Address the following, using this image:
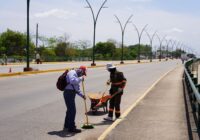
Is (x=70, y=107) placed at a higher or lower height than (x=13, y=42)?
lower

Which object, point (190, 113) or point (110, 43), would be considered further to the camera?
point (110, 43)

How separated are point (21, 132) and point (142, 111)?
462cm

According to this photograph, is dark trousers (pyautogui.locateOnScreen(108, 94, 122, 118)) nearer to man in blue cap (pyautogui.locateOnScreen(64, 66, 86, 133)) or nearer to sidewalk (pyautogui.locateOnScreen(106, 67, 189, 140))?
sidewalk (pyautogui.locateOnScreen(106, 67, 189, 140))

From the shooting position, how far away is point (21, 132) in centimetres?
1004

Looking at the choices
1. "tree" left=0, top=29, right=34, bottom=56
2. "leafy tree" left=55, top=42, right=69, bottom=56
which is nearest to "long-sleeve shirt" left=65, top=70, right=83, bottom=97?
"tree" left=0, top=29, right=34, bottom=56

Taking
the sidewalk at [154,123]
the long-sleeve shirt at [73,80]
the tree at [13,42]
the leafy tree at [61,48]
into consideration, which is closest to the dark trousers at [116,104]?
the sidewalk at [154,123]

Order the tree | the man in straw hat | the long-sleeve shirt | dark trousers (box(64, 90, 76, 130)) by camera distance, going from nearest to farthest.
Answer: the long-sleeve shirt → dark trousers (box(64, 90, 76, 130)) → the man in straw hat → the tree

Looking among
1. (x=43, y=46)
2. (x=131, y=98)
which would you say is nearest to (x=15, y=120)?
(x=131, y=98)

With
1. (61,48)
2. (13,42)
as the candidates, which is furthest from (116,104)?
(61,48)

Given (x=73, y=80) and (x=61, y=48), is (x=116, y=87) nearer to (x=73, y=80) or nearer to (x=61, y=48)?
(x=73, y=80)

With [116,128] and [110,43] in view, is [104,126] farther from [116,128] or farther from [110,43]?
[110,43]

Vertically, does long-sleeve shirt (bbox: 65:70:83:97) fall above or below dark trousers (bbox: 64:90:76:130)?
above

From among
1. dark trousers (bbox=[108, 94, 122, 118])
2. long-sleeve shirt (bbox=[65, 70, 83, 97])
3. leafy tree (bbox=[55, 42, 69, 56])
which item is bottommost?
dark trousers (bbox=[108, 94, 122, 118])

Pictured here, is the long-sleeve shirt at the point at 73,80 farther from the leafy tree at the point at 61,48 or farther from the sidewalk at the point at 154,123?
the leafy tree at the point at 61,48
